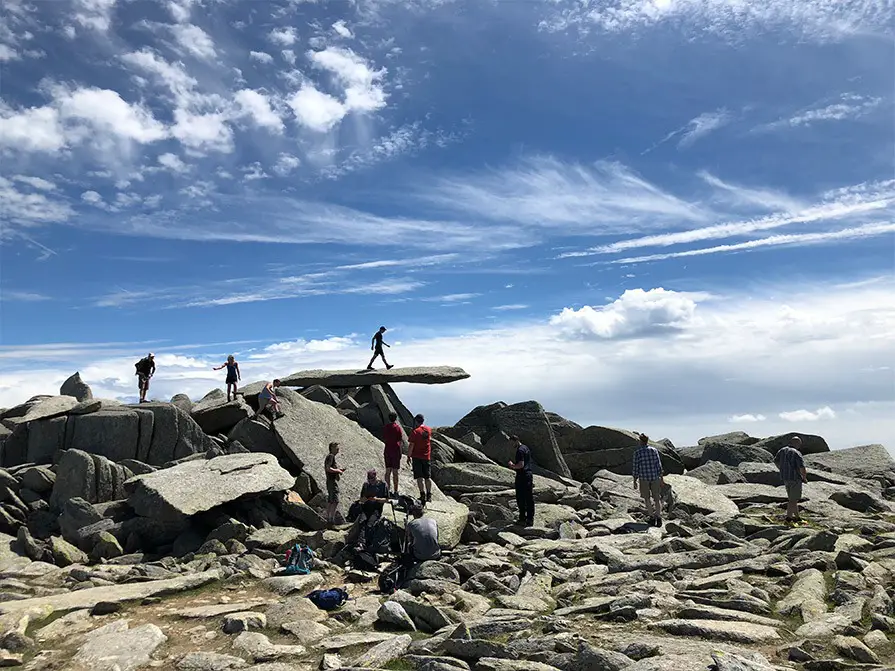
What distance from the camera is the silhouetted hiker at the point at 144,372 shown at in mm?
29422

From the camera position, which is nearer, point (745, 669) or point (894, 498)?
point (745, 669)

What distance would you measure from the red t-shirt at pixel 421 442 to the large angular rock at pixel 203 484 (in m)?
3.54

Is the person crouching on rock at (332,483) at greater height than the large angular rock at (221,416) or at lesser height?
lesser

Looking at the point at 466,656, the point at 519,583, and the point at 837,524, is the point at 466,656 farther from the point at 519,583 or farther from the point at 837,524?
the point at 837,524

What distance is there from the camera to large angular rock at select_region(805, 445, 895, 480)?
3303cm

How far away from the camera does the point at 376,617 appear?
11.9 meters

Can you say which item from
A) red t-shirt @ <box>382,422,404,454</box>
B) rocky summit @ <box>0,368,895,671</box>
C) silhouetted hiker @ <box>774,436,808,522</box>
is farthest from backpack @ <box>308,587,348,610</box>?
silhouetted hiker @ <box>774,436,808,522</box>

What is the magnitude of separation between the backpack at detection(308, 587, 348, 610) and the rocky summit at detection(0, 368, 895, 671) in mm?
265

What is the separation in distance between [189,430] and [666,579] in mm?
16259

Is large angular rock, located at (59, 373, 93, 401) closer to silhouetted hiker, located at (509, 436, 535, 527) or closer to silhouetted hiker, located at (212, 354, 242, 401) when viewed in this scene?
silhouetted hiker, located at (212, 354, 242, 401)

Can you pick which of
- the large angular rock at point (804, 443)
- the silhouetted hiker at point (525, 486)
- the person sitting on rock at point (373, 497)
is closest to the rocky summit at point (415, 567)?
the silhouetted hiker at point (525, 486)

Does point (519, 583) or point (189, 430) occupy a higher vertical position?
point (189, 430)

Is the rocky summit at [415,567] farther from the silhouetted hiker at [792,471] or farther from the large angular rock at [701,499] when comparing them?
the silhouetted hiker at [792,471]

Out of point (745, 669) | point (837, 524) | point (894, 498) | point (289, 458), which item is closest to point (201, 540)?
point (289, 458)
